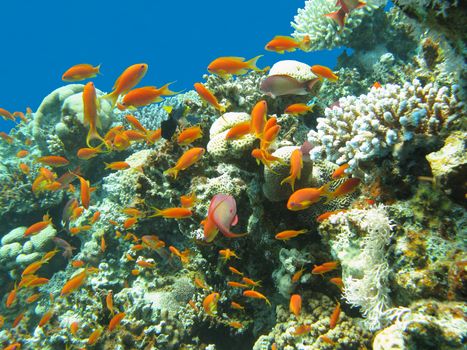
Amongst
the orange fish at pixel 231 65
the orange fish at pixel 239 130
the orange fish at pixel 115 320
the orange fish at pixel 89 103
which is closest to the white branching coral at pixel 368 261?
the orange fish at pixel 239 130

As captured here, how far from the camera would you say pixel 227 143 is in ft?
13.9

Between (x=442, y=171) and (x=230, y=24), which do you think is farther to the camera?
(x=230, y=24)

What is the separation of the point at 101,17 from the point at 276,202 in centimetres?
10362

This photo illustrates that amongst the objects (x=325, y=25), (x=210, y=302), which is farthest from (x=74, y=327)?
(x=325, y=25)

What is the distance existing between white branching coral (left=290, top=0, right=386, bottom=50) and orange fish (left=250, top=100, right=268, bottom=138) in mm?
5086

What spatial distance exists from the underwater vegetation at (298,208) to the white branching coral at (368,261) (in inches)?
0.5

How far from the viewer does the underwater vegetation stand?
2416 mm

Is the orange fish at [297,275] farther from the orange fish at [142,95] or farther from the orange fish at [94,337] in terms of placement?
the orange fish at [94,337]

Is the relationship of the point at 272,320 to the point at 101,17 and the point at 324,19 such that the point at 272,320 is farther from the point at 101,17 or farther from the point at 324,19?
the point at 101,17

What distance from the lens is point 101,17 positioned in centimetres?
A: 8794

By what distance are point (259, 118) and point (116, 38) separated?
3998 inches

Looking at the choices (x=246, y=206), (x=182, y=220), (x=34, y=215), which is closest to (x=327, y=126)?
(x=246, y=206)

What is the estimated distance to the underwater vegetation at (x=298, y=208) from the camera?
2416 mm

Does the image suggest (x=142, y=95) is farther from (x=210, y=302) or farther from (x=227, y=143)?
(x=210, y=302)
